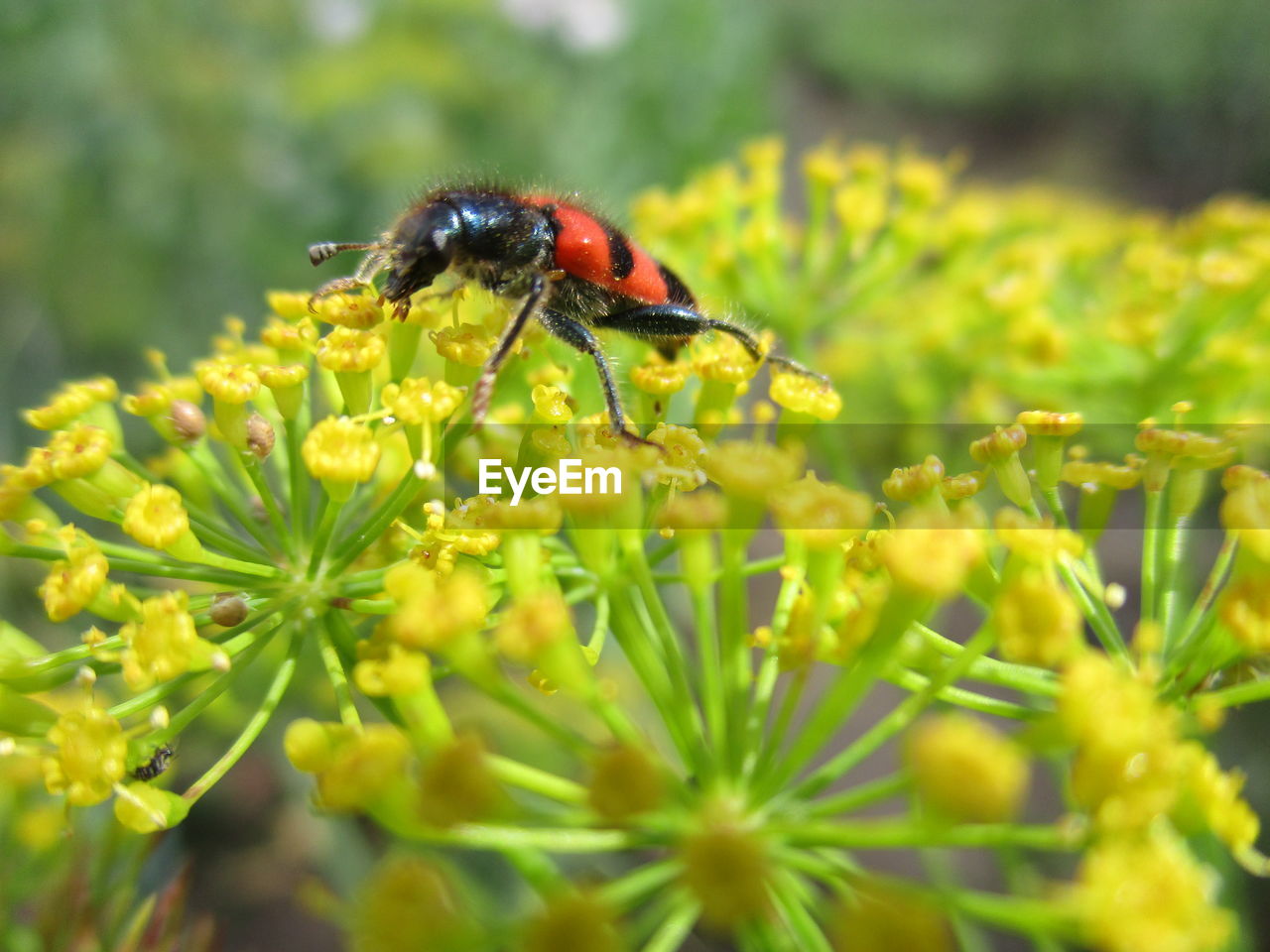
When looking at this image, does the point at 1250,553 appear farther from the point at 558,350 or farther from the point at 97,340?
the point at 97,340

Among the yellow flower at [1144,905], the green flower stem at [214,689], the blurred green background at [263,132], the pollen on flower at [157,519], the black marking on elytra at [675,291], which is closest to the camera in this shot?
the yellow flower at [1144,905]

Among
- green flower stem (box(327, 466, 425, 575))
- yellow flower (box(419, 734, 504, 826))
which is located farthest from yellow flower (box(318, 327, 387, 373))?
yellow flower (box(419, 734, 504, 826))

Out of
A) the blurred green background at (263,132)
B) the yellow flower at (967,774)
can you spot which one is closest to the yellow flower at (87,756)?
the yellow flower at (967,774)

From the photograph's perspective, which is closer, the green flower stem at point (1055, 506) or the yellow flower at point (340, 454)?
the yellow flower at point (340, 454)

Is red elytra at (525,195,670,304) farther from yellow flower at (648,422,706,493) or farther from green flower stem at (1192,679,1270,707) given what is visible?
green flower stem at (1192,679,1270,707)

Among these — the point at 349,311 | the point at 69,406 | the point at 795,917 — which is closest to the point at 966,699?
the point at 795,917

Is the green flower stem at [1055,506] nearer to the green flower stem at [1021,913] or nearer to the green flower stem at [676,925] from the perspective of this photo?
the green flower stem at [1021,913]
